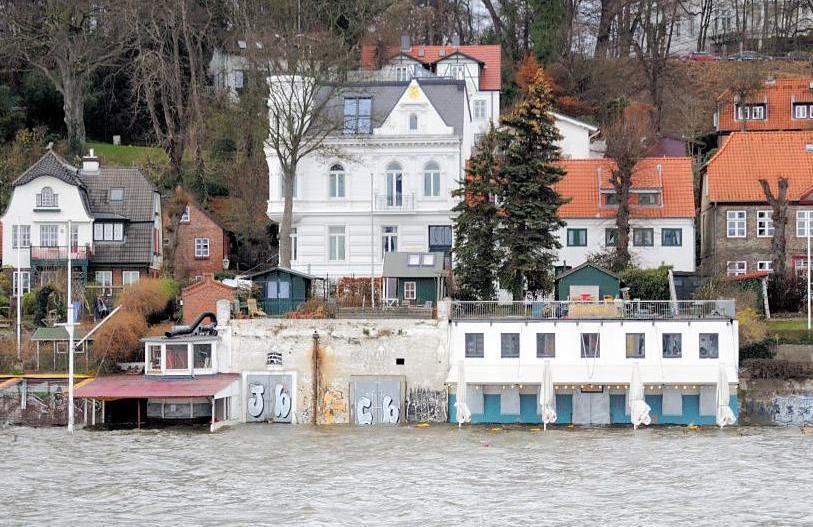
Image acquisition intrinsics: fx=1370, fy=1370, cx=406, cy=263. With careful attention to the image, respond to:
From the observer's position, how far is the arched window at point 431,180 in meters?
69.1

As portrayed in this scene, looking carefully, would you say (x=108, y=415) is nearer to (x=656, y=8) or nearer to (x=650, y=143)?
(x=650, y=143)

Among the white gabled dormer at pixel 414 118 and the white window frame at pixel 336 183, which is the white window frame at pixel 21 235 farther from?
the white gabled dormer at pixel 414 118

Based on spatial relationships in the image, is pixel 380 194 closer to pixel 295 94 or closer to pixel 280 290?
pixel 295 94

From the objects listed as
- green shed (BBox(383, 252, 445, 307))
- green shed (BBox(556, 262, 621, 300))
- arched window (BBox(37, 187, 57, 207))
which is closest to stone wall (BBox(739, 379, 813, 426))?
green shed (BBox(556, 262, 621, 300))

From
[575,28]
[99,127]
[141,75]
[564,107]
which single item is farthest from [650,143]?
[99,127]

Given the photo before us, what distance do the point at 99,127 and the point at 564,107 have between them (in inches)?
1259

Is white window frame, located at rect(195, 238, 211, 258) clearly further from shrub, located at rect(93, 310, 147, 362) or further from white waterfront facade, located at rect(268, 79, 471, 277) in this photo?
shrub, located at rect(93, 310, 147, 362)

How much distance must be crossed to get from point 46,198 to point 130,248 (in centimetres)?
496

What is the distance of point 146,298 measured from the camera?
61.7m

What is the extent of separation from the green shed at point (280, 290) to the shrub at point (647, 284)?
15.2 m

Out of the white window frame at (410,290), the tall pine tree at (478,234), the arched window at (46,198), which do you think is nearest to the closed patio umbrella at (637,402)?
the tall pine tree at (478,234)

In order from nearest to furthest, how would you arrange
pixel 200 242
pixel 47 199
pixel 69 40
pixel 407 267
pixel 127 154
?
pixel 407 267 → pixel 47 199 → pixel 200 242 → pixel 69 40 → pixel 127 154

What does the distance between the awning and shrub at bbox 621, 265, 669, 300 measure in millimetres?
19469

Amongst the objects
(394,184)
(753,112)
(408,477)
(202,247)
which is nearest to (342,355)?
(408,477)
